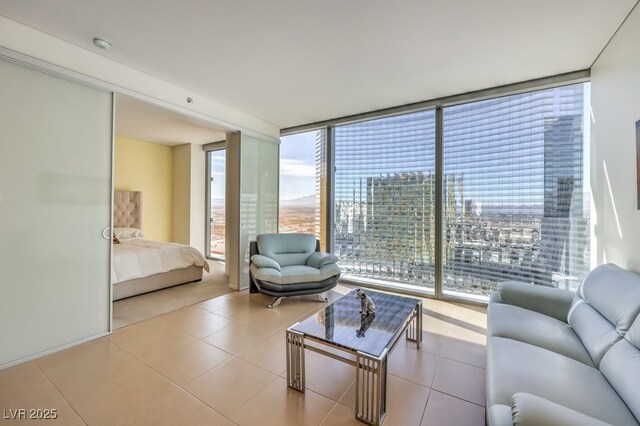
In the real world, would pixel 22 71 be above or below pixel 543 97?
below

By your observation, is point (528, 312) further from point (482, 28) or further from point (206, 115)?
point (206, 115)

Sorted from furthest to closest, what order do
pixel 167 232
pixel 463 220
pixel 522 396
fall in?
pixel 167 232
pixel 463 220
pixel 522 396

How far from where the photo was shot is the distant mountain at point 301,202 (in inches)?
192

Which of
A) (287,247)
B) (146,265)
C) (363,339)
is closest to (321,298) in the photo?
(287,247)

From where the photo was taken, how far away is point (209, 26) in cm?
219

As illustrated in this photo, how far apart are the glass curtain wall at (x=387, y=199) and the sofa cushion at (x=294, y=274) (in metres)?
0.92

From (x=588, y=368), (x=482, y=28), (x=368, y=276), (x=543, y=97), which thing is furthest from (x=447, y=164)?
(x=588, y=368)

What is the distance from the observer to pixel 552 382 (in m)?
1.28

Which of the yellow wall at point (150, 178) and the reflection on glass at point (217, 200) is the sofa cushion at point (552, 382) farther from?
the yellow wall at point (150, 178)

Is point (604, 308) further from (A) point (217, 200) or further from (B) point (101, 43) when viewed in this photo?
(A) point (217, 200)

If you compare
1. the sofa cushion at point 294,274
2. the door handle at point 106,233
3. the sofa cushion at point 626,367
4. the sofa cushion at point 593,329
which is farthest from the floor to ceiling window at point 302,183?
the sofa cushion at point 626,367

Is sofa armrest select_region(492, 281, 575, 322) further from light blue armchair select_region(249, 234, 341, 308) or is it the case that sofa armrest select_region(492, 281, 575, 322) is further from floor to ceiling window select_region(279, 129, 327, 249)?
floor to ceiling window select_region(279, 129, 327, 249)

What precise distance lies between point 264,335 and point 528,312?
7.51 ft

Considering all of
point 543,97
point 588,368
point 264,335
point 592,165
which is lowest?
point 264,335
